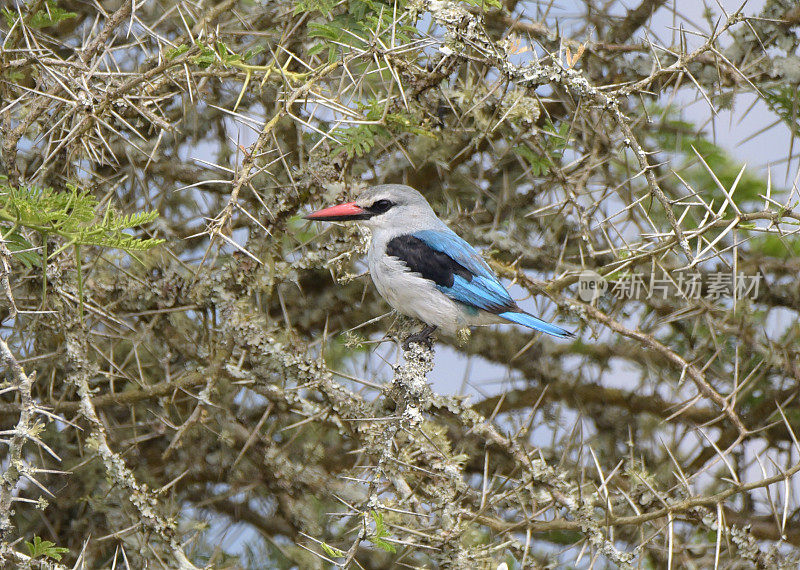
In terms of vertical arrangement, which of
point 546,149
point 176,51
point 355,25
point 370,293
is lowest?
point 370,293

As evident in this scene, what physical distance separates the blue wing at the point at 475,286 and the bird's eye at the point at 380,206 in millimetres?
304

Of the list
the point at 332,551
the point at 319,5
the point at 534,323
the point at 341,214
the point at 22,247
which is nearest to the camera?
the point at 332,551

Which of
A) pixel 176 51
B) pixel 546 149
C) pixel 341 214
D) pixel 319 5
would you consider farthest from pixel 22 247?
pixel 546 149

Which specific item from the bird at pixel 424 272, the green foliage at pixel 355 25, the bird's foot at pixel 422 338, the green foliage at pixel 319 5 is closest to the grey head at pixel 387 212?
the bird at pixel 424 272

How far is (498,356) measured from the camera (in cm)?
387

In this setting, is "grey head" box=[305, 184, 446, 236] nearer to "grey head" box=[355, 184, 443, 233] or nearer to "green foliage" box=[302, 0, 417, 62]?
"grey head" box=[355, 184, 443, 233]

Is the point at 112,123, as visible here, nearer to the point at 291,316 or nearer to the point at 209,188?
the point at 209,188

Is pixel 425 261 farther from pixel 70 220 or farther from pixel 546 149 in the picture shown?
pixel 70 220

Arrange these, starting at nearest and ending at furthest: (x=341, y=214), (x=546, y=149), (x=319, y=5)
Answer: (x=319, y=5) < (x=341, y=214) < (x=546, y=149)

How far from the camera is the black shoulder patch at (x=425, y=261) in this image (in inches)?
123

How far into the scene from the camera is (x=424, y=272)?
313cm

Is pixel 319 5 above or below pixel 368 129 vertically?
above

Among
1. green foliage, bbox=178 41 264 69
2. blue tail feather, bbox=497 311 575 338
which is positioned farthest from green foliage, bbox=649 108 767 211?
green foliage, bbox=178 41 264 69

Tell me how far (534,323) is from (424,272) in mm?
433
